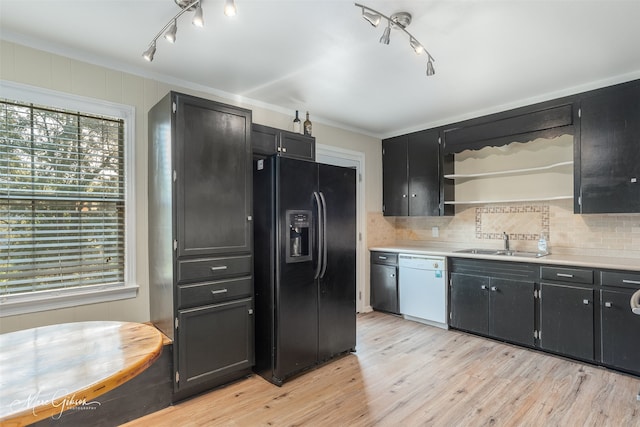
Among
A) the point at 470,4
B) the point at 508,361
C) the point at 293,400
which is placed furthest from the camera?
the point at 508,361

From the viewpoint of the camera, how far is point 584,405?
91.5 inches

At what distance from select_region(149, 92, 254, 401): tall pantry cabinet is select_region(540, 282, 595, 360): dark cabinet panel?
2745 mm

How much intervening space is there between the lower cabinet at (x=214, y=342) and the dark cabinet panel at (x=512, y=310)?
8.27 feet

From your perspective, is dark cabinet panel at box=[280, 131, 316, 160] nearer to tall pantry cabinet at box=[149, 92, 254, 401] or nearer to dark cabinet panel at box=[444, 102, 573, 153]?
tall pantry cabinet at box=[149, 92, 254, 401]

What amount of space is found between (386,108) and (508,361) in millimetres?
2817

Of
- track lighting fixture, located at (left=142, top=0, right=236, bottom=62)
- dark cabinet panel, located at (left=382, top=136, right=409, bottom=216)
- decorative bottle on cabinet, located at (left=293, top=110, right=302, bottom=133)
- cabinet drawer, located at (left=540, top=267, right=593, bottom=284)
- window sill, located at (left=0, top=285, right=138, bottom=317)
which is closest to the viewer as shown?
track lighting fixture, located at (left=142, top=0, right=236, bottom=62)

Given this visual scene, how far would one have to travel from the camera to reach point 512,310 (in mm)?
3377

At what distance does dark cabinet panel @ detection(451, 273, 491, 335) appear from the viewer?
3.58 m

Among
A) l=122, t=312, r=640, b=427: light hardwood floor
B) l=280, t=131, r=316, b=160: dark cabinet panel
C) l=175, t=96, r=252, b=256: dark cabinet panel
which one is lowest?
l=122, t=312, r=640, b=427: light hardwood floor

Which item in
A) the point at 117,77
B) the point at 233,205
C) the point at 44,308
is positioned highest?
the point at 117,77

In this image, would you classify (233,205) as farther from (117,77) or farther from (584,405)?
(584,405)

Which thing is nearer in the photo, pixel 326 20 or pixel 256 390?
pixel 326 20

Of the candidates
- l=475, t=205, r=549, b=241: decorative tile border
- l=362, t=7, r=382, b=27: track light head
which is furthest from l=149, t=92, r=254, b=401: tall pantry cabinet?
l=475, t=205, r=549, b=241: decorative tile border

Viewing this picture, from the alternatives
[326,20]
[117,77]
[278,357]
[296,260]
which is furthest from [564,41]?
[117,77]
